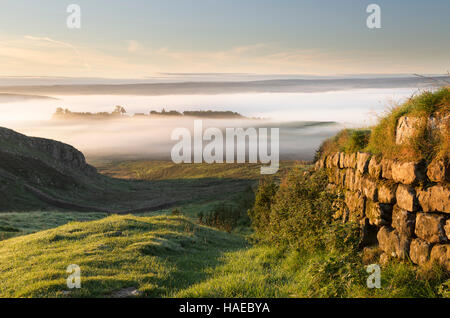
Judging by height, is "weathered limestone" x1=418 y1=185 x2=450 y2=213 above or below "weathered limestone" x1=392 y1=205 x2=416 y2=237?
above

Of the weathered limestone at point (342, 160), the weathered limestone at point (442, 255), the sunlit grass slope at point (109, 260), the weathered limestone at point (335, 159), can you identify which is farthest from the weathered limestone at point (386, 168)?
the sunlit grass slope at point (109, 260)

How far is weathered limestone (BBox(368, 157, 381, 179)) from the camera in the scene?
9.23 meters

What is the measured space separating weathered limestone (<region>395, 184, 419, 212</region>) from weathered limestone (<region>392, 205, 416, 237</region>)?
131 millimetres

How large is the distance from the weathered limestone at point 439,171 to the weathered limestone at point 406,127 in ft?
3.57

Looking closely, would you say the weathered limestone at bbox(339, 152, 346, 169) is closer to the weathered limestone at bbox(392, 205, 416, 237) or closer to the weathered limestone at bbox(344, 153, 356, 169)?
the weathered limestone at bbox(344, 153, 356, 169)

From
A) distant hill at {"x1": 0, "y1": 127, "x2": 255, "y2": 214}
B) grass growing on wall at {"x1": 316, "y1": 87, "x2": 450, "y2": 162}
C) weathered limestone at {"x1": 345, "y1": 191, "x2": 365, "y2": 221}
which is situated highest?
grass growing on wall at {"x1": 316, "y1": 87, "x2": 450, "y2": 162}

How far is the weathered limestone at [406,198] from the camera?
25.1 ft

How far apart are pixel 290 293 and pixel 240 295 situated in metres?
1.32

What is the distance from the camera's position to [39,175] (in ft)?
545

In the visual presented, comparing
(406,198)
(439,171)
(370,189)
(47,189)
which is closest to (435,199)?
(439,171)

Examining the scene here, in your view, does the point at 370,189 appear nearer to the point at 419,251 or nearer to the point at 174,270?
the point at 419,251

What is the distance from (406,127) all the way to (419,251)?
9.56 ft

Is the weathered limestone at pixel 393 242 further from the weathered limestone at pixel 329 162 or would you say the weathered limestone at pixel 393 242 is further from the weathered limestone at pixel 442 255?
the weathered limestone at pixel 329 162

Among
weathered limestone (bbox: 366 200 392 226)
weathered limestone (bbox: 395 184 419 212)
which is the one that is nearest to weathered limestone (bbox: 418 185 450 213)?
weathered limestone (bbox: 395 184 419 212)
